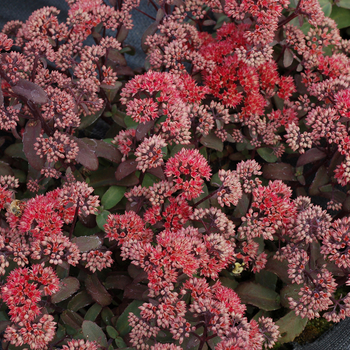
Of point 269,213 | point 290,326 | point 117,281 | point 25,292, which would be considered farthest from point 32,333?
point 290,326

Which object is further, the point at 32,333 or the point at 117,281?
the point at 117,281

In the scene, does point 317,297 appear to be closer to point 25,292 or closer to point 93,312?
point 93,312

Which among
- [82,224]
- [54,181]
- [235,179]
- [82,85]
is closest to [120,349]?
[82,224]

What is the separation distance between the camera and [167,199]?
136 cm

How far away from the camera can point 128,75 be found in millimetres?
1701

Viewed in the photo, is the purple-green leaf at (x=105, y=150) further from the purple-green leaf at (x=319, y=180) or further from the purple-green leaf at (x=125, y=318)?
the purple-green leaf at (x=319, y=180)

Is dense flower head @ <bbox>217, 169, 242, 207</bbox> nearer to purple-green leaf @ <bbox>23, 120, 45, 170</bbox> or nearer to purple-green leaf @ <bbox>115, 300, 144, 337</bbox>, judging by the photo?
purple-green leaf @ <bbox>115, 300, 144, 337</bbox>

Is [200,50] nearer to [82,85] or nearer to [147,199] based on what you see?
[82,85]

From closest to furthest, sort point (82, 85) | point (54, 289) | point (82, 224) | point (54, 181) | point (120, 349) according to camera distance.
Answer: point (54, 289), point (120, 349), point (82, 85), point (82, 224), point (54, 181)

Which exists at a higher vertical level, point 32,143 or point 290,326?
point 32,143

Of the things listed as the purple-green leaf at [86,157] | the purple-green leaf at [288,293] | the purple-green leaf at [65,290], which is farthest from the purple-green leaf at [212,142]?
the purple-green leaf at [65,290]

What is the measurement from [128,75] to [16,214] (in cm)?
85

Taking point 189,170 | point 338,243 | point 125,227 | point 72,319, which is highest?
point 189,170

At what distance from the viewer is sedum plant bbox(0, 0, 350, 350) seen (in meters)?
1.07
